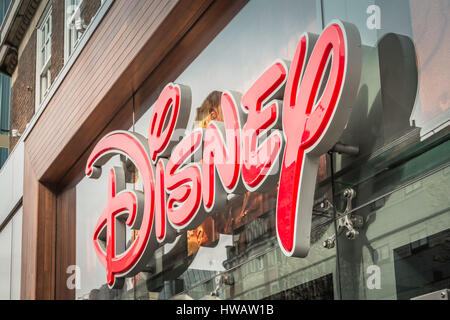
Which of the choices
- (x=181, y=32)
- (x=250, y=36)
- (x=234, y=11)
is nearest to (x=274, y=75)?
(x=250, y=36)

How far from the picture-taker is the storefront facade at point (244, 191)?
4352mm

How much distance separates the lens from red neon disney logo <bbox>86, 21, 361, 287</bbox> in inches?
185

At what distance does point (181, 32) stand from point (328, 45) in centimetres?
291

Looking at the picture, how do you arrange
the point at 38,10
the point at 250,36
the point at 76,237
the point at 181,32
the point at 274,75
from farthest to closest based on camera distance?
the point at 38,10, the point at 76,237, the point at 181,32, the point at 250,36, the point at 274,75

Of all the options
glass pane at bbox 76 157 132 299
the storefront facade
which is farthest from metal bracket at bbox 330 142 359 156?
glass pane at bbox 76 157 132 299

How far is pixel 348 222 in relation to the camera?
15.5 feet

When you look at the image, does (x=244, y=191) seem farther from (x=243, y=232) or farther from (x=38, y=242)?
(x=38, y=242)

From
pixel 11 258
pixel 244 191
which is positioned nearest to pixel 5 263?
pixel 11 258

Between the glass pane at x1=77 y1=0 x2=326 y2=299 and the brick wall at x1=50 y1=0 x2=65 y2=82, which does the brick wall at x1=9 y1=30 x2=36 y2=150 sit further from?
the glass pane at x1=77 y1=0 x2=326 y2=299

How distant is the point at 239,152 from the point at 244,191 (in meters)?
0.30

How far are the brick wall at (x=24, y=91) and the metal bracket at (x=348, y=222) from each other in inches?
326
